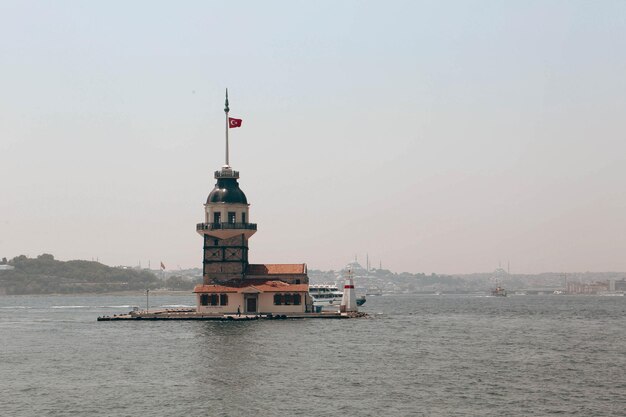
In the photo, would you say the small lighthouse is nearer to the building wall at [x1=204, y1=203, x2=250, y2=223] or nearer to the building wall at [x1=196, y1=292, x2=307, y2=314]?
the building wall at [x1=196, y1=292, x2=307, y2=314]

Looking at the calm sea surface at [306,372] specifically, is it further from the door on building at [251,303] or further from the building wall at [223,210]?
the building wall at [223,210]

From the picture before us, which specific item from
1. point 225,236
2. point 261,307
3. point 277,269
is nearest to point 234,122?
point 225,236

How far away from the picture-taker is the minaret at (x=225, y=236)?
389 feet

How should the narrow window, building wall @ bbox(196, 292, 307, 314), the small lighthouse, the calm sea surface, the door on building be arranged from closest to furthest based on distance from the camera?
the calm sea surface, building wall @ bbox(196, 292, 307, 314), the door on building, the narrow window, the small lighthouse

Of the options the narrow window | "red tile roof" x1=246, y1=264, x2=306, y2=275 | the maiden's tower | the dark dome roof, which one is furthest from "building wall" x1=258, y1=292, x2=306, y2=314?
the dark dome roof

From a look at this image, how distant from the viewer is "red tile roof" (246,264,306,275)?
11906 cm

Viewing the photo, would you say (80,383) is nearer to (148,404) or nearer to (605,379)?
(148,404)

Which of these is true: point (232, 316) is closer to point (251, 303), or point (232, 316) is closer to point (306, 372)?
point (251, 303)

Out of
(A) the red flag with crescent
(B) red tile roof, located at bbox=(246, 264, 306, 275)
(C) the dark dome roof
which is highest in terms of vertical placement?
(A) the red flag with crescent

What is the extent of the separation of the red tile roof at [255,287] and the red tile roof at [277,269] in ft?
5.96

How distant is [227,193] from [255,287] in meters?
13.4

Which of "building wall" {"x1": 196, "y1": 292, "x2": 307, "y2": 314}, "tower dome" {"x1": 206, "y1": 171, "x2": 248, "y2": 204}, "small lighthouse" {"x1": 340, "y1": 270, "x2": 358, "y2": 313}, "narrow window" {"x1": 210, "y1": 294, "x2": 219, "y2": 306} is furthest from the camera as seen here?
"small lighthouse" {"x1": 340, "y1": 270, "x2": 358, "y2": 313}

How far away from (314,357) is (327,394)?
1822 centimetres

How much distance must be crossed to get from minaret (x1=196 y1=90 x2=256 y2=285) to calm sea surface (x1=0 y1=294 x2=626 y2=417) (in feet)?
43.3
